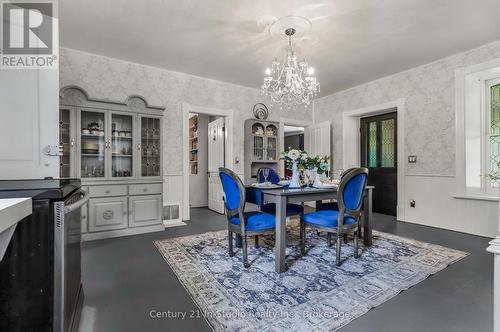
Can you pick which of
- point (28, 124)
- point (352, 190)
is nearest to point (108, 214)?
point (28, 124)

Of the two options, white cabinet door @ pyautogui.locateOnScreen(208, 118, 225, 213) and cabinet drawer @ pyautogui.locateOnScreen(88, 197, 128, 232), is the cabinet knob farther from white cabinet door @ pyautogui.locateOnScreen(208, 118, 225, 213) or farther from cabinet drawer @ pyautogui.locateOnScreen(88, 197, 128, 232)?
white cabinet door @ pyautogui.locateOnScreen(208, 118, 225, 213)

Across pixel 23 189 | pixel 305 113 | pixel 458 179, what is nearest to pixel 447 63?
pixel 458 179

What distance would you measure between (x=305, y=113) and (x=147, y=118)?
383cm

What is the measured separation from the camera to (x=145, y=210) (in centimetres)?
371

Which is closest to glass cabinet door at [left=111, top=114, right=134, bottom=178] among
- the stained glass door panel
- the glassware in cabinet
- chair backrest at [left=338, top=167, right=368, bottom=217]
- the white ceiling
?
the glassware in cabinet

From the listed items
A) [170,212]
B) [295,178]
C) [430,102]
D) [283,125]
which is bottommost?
[170,212]

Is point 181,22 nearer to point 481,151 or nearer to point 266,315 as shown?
point 266,315

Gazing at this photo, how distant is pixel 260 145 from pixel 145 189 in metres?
2.55

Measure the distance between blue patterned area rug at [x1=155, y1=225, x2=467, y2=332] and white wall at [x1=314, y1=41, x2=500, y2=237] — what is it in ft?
3.90

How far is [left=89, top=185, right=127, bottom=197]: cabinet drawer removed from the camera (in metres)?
3.37

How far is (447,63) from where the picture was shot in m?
3.91

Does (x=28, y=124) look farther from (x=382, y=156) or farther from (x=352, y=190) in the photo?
(x=382, y=156)

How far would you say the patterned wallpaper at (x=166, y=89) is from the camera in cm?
370

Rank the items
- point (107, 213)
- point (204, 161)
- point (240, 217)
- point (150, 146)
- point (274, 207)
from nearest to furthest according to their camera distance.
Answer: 1. point (240, 217)
2. point (274, 207)
3. point (107, 213)
4. point (150, 146)
5. point (204, 161)
